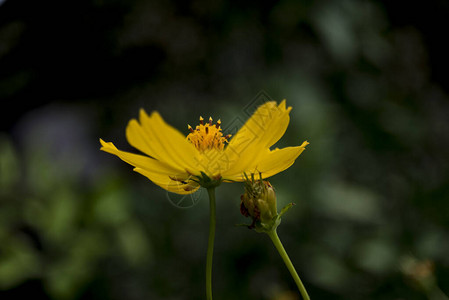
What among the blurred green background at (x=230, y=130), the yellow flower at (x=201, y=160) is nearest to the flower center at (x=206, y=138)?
the yellow flower at (x=201, y=160)

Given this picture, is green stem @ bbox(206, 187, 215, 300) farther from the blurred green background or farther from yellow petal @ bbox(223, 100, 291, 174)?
the blurred green background

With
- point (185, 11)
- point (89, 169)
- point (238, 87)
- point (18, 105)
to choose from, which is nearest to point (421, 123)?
point (238, 87)

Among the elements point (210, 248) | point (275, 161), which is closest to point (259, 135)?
point (275, 161)

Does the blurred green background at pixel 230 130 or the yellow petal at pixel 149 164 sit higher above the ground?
the blurred green background at pixel 230 130

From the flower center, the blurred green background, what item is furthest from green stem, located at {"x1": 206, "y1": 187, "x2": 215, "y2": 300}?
the blurred green background

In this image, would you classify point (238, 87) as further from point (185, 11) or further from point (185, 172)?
point (185, 172)

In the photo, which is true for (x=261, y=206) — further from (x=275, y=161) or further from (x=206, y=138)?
(x=206, y=138)

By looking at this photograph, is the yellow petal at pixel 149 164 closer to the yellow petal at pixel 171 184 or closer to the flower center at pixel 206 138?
A: the yellow petal at pixel 171 184
